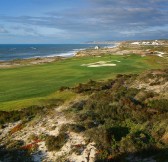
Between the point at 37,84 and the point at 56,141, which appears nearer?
the point at 56,141

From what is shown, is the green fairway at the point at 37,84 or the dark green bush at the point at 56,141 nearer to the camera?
the dark green bush at the point at 56,141


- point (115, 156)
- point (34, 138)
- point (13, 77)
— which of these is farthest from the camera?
point (13, 77)

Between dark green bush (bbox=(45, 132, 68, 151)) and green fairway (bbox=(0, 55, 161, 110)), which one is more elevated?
dark green bush (bbox=(45, 132, 68, 151))

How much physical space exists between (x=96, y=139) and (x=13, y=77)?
35342mm

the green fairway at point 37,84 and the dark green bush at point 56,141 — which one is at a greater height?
the dark green bush at point 56,141

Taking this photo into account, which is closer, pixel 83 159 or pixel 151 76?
pixel 83 159

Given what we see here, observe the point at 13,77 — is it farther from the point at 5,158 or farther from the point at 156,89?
the point at 5,158

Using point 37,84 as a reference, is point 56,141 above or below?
above

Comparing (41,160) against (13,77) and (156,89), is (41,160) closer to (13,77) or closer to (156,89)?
(156,89)

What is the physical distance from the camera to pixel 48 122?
19.2 m

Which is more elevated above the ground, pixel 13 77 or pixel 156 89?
pixel 156 89

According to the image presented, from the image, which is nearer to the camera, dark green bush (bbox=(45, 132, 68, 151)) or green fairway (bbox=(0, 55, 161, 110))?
dark green bush (bbox=(45, 132, 68, 151))

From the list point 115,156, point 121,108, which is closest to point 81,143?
point 115,156

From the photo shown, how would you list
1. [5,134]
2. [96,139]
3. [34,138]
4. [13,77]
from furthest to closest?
[13,77] → [5,134] → [34,138] → [96,139]
